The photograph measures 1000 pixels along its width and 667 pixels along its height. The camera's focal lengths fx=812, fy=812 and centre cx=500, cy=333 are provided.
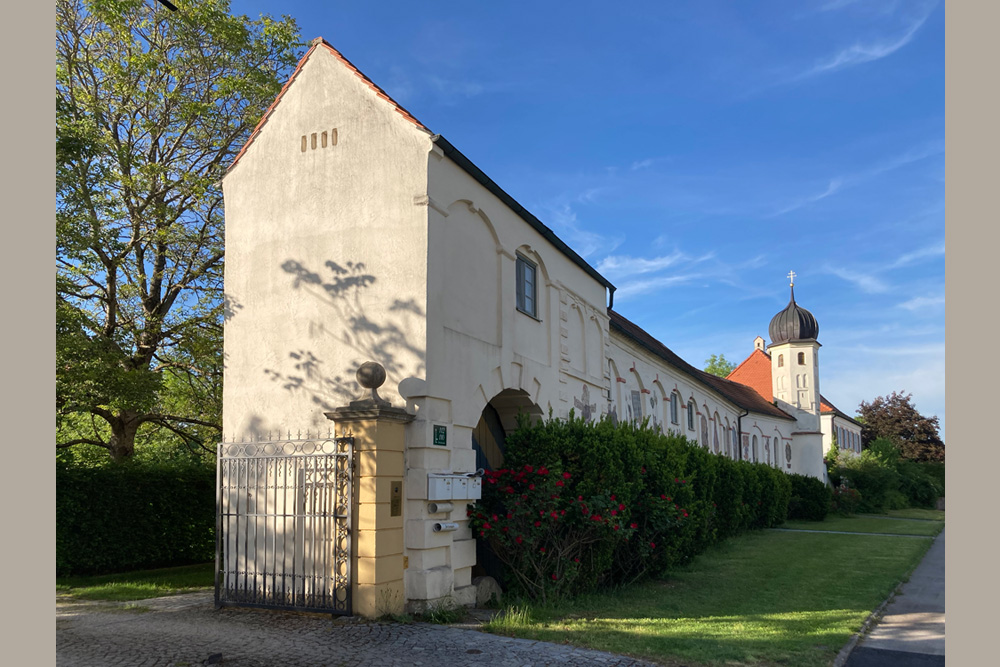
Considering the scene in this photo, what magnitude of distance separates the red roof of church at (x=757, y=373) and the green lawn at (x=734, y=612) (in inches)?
1660

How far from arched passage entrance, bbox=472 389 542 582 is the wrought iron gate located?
112 inches

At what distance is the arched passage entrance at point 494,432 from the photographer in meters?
12.5

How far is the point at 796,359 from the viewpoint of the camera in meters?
53.3

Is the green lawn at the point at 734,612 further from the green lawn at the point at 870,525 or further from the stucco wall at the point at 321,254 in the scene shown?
the green lawn at the point at 870,525

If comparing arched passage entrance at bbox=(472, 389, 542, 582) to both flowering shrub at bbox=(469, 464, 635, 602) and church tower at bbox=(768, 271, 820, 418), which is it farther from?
church tower at bbox=(768, 271, 820, 418)

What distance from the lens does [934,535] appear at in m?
26.3

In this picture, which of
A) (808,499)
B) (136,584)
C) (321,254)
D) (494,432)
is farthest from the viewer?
(808,499)

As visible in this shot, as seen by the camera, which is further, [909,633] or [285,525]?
[285,525]

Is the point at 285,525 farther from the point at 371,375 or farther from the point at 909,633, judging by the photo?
the point at 909,633

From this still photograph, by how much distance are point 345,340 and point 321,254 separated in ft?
4.40

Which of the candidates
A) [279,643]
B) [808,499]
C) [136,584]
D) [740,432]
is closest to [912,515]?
[808,499]

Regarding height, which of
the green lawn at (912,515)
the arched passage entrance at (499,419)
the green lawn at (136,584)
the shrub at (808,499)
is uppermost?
the arched passage entrance at (499,419)

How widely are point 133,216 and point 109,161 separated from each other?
4.25ft

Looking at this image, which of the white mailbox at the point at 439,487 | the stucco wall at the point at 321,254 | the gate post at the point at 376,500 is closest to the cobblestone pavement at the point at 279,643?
the gate post at the point at 376,500
